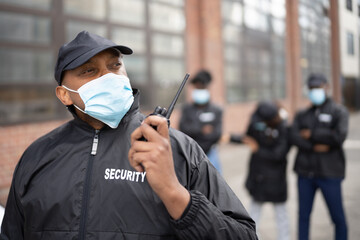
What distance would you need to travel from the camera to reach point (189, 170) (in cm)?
130

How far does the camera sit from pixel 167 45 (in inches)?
355

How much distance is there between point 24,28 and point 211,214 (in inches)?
238

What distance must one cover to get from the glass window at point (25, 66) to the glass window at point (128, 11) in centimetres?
195

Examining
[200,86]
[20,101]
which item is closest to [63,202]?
[200,86]

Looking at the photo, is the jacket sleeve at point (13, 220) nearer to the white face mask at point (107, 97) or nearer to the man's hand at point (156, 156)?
the white face mask at point (107, 97)

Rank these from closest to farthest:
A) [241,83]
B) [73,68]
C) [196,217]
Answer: [196,217] → [73,68] → [241,83]

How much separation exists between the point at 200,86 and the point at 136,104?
10.7 feet

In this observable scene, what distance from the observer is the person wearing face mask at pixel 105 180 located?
3.68 ft

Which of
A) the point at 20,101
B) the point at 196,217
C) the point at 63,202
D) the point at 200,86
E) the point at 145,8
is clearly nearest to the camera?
the point at 196,217

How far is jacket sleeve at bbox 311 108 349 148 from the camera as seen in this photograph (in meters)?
3.24

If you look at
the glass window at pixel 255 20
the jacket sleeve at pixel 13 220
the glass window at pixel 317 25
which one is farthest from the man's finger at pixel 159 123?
the glass window at pixel 255 20

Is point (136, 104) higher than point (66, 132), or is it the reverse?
point (136, 104)

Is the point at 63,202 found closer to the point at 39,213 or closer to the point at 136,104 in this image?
the point at 39,213

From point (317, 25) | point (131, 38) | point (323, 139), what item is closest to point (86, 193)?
point (317, 25)
